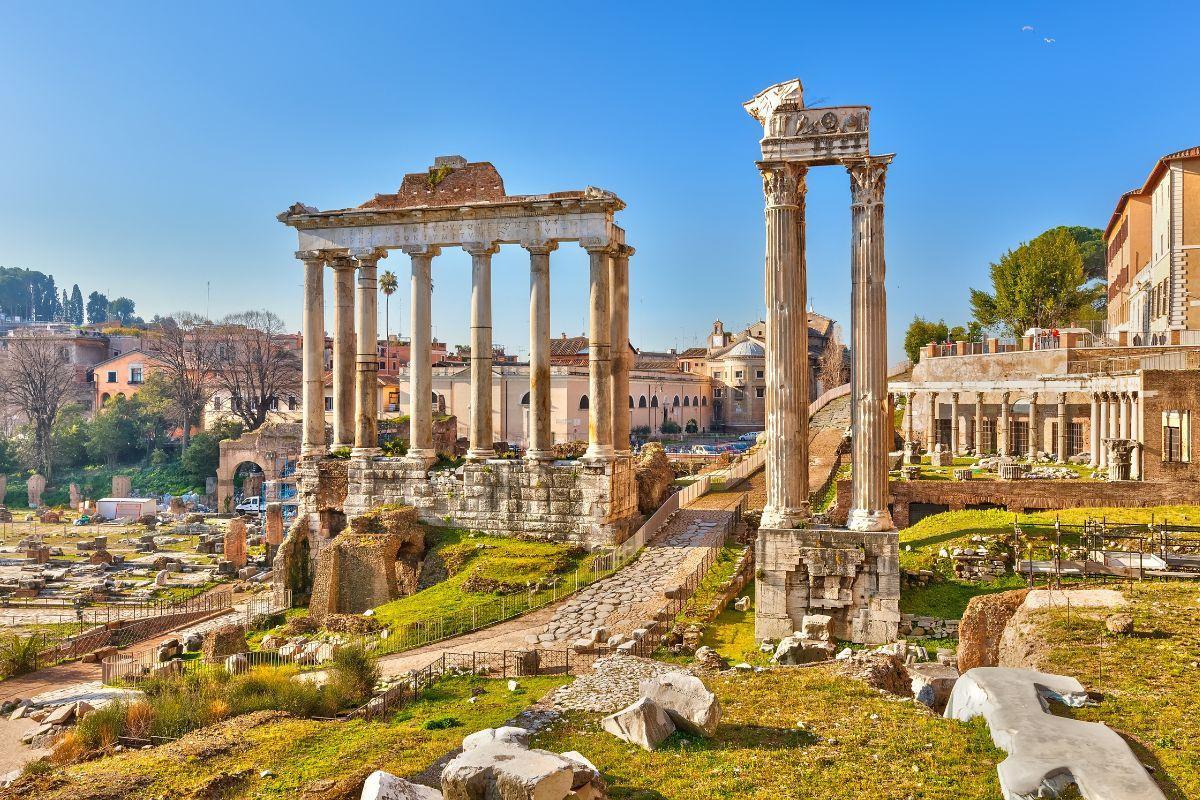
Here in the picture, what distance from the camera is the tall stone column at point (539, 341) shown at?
23922 mm

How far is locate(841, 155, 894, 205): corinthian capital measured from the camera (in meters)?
15.7

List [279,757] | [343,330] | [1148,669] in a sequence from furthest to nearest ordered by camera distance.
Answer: [343,330], [1148,669], [279,757]

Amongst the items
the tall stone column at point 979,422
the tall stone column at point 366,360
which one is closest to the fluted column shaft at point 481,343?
the tall stone column at point 366,360

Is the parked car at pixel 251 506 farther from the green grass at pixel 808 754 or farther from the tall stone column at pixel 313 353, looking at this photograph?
the green grass at pixel 808 754

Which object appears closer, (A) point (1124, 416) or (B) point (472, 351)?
(B) point (472, 351)

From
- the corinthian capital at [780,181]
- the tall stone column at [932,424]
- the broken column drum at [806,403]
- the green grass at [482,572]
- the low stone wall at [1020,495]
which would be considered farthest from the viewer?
the tall stone column at [932,424]

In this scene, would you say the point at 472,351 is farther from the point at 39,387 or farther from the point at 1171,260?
the point at 39,387

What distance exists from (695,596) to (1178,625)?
8448mm

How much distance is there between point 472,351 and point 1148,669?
17549 mm

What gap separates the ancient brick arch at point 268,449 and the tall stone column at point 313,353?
24777 millimetres

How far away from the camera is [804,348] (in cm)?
1609

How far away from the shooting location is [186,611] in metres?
25.4

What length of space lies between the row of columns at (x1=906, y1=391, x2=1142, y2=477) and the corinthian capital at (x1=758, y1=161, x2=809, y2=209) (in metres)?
16.7

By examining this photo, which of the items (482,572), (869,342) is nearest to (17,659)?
(482,572)
